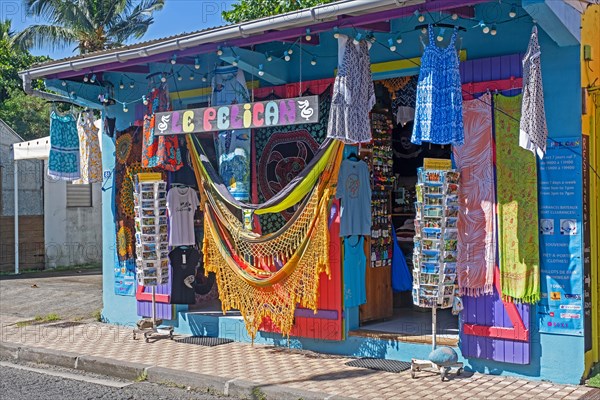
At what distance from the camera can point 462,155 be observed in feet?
25.5

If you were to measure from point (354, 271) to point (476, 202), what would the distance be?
187 cm

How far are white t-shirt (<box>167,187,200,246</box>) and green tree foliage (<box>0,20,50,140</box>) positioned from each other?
20.7 meters

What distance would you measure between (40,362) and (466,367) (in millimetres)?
5110

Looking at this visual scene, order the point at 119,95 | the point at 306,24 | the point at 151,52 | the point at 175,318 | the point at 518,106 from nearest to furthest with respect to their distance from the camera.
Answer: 1. the point at 518,106
2. the point at 306,24
3. the point at 151,52
4. the point at 175,318
5. the point at 119,95

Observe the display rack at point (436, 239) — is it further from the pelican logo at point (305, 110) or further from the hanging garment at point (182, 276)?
the hanging garment at point (182, 276)

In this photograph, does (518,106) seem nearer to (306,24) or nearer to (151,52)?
(306,24)

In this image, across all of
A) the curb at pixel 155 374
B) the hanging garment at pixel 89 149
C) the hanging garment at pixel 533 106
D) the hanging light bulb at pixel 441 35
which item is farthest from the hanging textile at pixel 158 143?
the hanging garment at pixel 533 106

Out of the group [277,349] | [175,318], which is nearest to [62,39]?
[175,318]

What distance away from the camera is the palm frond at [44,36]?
2496 cm

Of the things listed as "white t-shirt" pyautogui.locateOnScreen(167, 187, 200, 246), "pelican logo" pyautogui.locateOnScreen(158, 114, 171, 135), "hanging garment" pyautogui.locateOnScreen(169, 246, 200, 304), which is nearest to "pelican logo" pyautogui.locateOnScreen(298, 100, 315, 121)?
"pelican logo" pyautogui.locateOnScreen(158, 114, 171, 135)

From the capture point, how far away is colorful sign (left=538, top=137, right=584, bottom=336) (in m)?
7.09

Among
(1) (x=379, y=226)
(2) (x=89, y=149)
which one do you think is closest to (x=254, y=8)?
(2) (x=89, y=149)

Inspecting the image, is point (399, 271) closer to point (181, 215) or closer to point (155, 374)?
point (181, 215)

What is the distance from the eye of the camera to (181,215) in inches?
407
